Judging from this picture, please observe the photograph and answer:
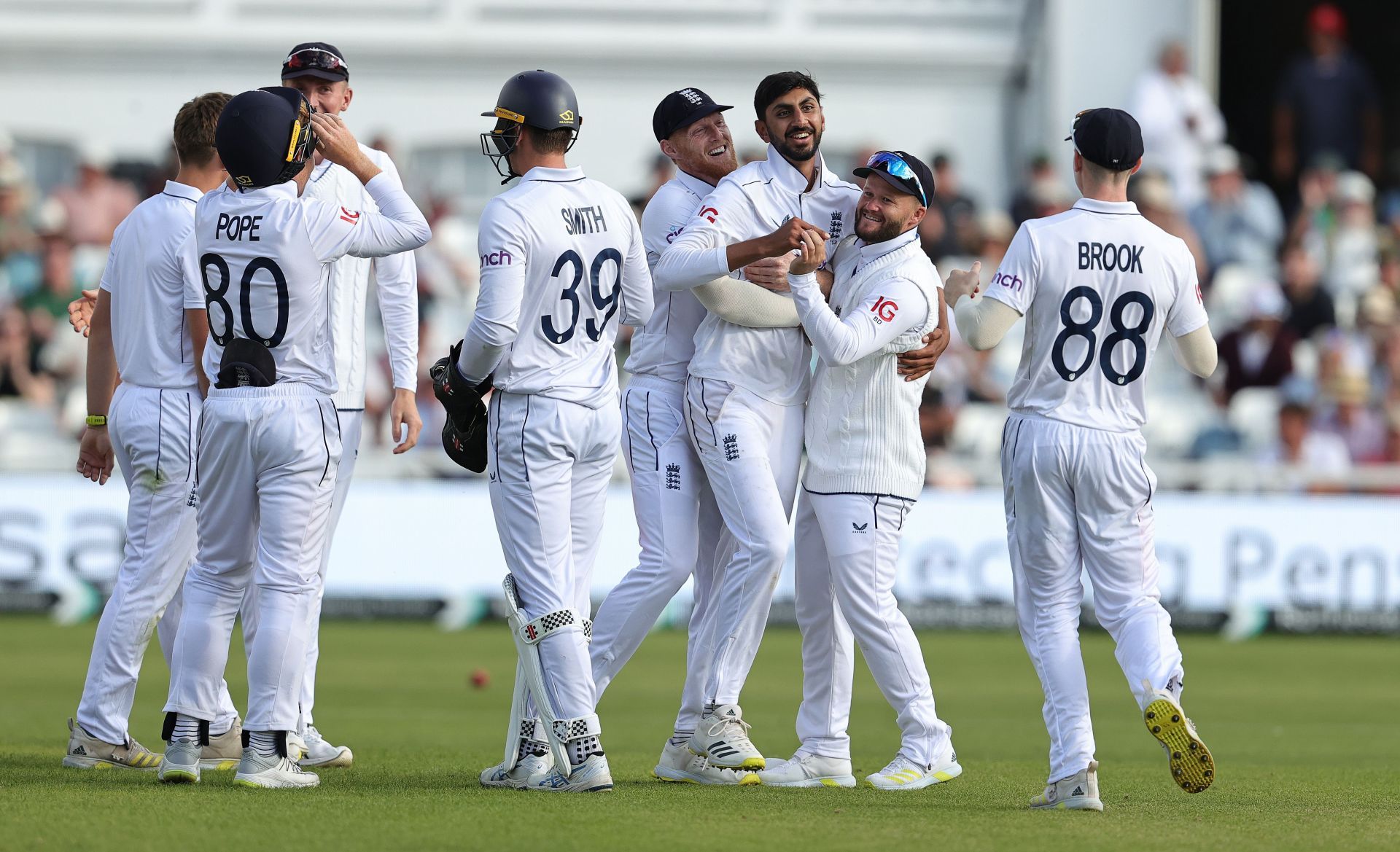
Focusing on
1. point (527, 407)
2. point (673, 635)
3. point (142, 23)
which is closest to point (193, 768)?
point (527, 407)

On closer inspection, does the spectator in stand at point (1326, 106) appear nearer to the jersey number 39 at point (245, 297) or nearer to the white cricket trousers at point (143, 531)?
the white cricket trousers at point (143, 531)

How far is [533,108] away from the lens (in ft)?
22.6

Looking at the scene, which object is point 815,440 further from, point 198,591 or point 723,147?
point 198,591

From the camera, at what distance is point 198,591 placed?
6.93 m

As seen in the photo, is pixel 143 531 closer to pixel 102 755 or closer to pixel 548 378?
pixel 102 755

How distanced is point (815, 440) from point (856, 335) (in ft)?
1.84

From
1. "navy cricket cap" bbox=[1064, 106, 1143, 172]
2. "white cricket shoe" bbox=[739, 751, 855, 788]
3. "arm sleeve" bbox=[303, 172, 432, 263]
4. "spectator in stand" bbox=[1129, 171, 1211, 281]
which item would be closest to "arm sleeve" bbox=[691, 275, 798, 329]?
"arm sleeve" bbox=[303, 172, 432, 263]

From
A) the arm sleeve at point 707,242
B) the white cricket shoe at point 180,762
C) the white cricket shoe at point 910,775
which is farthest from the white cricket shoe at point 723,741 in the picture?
the white cricket shoe at point 180,762

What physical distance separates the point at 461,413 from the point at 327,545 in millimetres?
837

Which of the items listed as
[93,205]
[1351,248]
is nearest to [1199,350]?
[1351,248]

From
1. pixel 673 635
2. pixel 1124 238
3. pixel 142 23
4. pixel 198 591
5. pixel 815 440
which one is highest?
pixel 142 23

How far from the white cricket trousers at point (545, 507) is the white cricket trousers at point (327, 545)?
0.65 metres

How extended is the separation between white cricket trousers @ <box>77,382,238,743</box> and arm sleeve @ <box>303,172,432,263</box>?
121 centimetres

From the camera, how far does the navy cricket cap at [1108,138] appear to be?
6.81m
